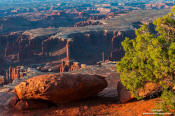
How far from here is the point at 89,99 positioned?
43.9 ft

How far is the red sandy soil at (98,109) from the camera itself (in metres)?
10.4

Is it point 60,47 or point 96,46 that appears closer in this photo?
point 60,47

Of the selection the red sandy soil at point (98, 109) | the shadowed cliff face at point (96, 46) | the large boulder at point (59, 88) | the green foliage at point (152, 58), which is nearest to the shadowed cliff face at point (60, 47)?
the shadowed cliff face at point (96, 46)

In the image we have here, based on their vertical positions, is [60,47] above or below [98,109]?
below

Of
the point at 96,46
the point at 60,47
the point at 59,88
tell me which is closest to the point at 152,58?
the point at 59,88

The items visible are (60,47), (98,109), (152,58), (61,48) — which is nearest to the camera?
(152,58)

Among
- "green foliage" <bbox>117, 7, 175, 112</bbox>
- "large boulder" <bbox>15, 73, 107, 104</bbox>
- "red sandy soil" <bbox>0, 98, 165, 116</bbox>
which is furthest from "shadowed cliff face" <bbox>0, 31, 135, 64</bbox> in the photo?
"green foliage" <bbox>117, 7, 175, 112</bbox>

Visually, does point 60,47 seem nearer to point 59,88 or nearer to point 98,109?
point 59,88

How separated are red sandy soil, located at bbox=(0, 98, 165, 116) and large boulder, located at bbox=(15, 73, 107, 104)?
55 centimetres

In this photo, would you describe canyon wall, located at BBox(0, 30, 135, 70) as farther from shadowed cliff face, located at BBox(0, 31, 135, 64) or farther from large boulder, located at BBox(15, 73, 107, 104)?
large boulder, located at BBox(15, 73, 107, 104)

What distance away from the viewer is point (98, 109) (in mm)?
11641

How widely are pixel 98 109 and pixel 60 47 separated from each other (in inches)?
1611

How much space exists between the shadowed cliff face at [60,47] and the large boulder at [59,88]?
3396cm

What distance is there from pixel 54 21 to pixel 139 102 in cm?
8863
